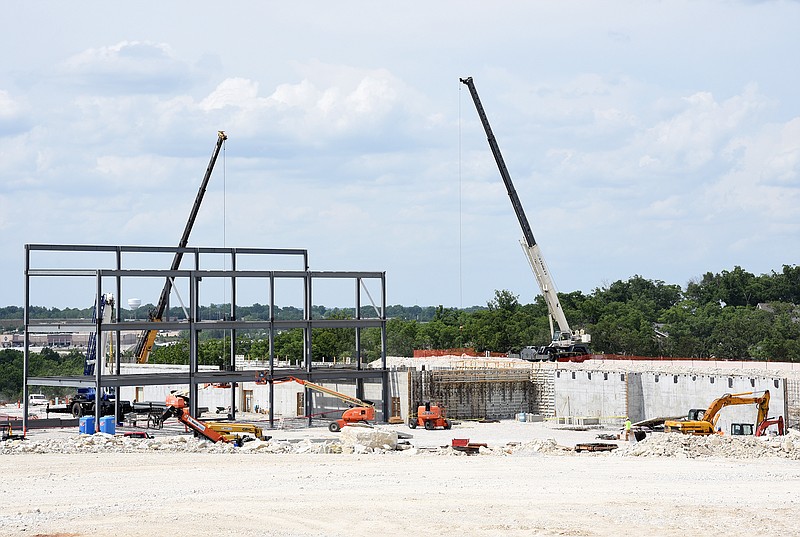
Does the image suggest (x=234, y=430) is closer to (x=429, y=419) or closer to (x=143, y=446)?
(x=143, y=446)

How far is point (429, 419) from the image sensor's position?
59906 millimetres

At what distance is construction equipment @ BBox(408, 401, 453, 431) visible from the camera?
5975cm

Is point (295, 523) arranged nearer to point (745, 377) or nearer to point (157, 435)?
point (157, 435)

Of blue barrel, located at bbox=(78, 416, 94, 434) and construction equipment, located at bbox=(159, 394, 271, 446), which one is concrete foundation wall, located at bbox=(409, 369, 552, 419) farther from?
blue barrel, located at bbox=(78, 416, 94, 434)

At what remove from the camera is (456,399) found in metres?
67.4

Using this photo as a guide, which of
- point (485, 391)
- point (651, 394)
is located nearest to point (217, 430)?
point (485, 391)

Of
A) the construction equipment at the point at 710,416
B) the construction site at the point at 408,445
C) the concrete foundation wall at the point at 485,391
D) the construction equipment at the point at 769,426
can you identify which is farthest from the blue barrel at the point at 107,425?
the construction equipment at the point at 769,426

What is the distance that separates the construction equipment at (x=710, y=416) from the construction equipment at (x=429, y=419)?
1241 cm

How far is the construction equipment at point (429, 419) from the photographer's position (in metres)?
59.8

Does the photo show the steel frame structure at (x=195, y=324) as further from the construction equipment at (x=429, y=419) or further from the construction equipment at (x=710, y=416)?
the construction equipment at (x=710, y=416)

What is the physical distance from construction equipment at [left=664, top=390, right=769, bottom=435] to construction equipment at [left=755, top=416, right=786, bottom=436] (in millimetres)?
408

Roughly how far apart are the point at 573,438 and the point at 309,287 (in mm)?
18578


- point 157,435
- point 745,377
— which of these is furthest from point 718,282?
point 157,435

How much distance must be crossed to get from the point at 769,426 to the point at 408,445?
16.6m
